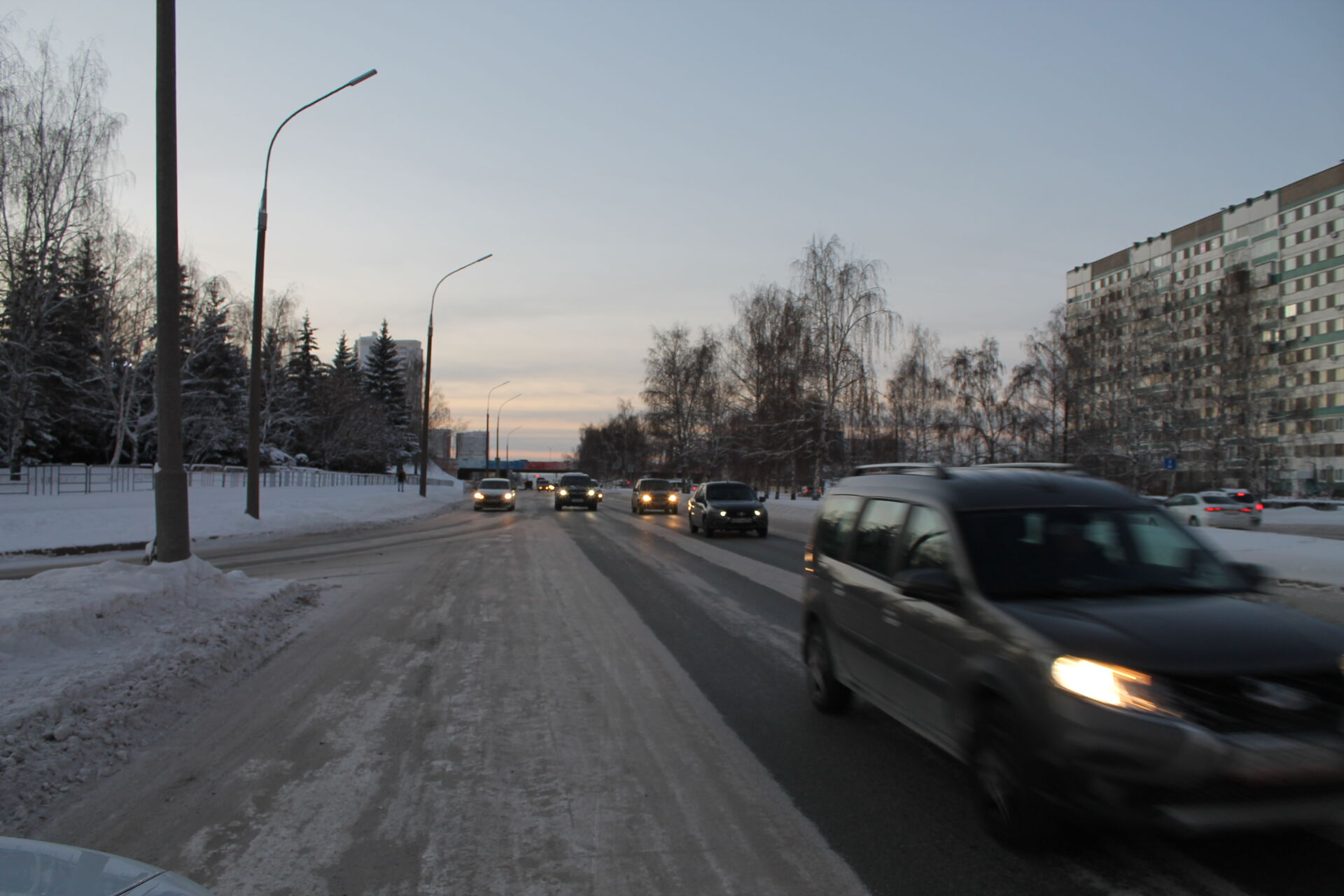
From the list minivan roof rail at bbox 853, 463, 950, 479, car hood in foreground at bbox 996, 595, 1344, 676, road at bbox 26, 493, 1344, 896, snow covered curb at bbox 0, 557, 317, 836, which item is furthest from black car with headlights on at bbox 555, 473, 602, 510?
car hood in foreground at bbox 996, 595, 1344, 676

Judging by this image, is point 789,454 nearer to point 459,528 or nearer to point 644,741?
point 459,528

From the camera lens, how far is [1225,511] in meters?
27.8

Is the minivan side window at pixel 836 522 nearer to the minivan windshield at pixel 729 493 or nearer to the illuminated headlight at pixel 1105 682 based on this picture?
the illuminated headlight at pixel 1105 682

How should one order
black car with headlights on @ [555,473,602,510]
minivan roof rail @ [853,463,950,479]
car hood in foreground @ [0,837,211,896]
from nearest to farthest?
car hood in foreground @ [0,837,211,896]
minivan roof rail @ [853,463,950,479]
black car with headlights on @ [555,473,602,510]

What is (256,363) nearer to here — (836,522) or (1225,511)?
(836,522)

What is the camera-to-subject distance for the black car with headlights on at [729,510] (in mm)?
23453

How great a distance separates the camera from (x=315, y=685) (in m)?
6.59

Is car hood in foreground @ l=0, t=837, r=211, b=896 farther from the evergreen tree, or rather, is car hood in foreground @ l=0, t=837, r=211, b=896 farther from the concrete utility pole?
the evergreen tree

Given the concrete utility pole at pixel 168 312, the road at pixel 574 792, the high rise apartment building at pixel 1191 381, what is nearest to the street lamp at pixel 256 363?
the concrete utility pole at pixel 168 312

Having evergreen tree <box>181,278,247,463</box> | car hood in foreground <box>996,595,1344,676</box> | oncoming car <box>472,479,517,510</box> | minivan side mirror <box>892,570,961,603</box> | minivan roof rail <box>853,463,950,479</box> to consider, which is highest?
evergreen tree <box>181,278,247,463</box>

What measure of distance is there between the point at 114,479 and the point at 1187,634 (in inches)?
1363

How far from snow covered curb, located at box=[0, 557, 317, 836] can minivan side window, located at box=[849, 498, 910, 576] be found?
14.7 ft

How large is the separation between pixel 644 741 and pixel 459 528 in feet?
74.3

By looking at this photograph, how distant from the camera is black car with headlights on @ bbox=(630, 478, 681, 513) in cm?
3931
